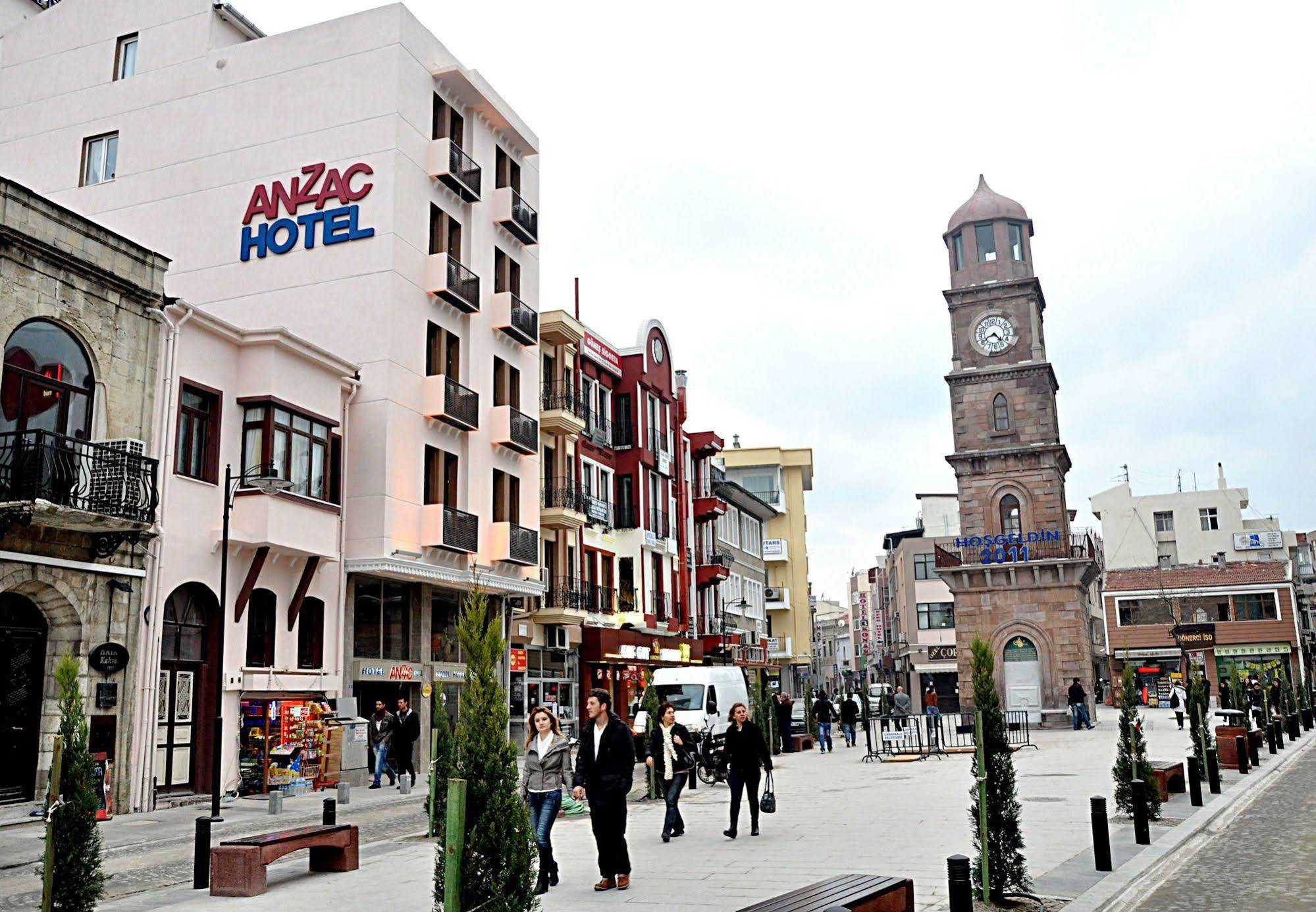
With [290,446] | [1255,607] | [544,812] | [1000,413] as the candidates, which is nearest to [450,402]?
[290,446]

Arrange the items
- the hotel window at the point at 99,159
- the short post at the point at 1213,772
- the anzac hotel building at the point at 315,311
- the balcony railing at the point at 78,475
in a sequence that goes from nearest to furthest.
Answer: the balcony railing at the point at 78,475 → the short post at the point at 1213,772 → the anzac hotel building at the point at 315,311 → the hotel window at the point at 99,159

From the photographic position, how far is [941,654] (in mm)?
74375

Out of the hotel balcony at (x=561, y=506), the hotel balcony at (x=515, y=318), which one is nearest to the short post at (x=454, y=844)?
the hotel balcony at (x=515, y=318)

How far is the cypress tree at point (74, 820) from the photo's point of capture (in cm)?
868

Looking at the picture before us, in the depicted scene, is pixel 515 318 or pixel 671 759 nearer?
pixel 671 759

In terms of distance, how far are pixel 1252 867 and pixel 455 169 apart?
25.0 m

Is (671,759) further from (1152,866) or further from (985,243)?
(985,243)

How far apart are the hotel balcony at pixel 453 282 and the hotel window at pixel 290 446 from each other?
5.49 meters

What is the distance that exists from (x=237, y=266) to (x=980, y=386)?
103 feet

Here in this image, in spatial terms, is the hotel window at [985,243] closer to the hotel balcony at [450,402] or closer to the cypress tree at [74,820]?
the hotel balcony at [450,402]

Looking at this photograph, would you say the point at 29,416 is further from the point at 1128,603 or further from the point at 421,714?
the point at 1128,603

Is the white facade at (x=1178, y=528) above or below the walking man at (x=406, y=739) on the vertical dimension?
above

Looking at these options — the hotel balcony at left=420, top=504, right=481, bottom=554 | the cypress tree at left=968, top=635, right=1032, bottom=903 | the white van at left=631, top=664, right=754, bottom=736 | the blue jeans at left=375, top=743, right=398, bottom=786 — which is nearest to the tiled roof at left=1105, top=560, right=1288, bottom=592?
the white van at left=631, top=664, right=754, bottom=736

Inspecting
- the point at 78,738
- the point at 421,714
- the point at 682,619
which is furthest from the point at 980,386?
the point at 78,738
